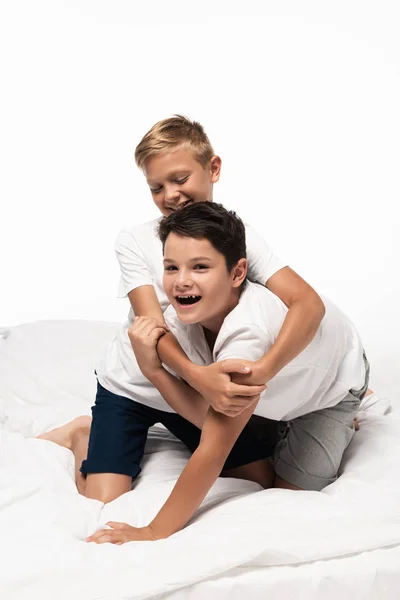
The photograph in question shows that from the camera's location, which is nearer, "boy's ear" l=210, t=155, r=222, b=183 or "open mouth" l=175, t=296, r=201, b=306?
"open mouth" l=175, t=296, r=201, b=306

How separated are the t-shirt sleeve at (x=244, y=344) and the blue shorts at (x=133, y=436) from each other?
0.46 meters

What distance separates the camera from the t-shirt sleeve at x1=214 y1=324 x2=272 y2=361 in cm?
197

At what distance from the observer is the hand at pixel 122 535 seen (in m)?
1.92

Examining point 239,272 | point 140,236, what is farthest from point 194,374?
point 140,236

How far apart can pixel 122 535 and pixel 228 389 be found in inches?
15.8

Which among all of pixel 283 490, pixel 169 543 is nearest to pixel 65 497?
pixel 169 543

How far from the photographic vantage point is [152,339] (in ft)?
6.98

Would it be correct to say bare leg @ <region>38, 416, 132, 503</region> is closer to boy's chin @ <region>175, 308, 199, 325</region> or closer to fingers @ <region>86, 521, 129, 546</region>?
fingers @ <region>86, 521, 129, 546</region>

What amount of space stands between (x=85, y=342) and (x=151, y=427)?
2.45ft

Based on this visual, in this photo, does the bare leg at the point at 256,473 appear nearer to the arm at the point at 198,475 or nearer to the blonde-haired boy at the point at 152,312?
the blonde-haired boy at the point at 152,312

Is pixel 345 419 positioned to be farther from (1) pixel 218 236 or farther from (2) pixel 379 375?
(2) pixel 379 375

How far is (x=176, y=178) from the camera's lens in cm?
238

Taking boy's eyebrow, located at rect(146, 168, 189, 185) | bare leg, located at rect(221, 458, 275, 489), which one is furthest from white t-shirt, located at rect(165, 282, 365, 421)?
boy's eyebrow, located at rect(146, 168, 189, 185)

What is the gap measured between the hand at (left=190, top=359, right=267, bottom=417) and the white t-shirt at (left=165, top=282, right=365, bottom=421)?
5 cm
